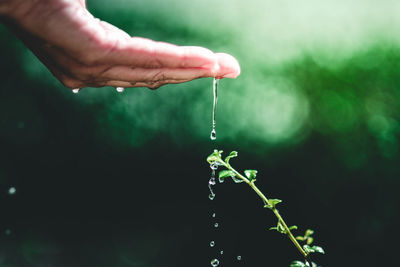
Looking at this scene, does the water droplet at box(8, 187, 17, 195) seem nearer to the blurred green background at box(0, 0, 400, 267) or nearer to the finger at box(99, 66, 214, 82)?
the blurred green background at box(0, 0, 400, 267)

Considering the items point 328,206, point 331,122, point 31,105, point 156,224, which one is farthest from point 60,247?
point 331,122

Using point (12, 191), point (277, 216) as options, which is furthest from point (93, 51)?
point (12, 191)

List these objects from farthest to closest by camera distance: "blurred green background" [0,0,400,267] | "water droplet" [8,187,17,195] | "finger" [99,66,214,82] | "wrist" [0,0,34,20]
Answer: "water droplet" [8,187,17,195]
"blurred green background" [0,0,400,267]
"finger" [99,66,214,82]
"wrist" [0,0,34,20]

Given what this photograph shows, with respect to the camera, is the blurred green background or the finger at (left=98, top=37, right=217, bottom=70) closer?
the finger at (left=98, top=37, right=217, bottom=70)

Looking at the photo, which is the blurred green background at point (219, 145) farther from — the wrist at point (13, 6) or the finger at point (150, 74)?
the wrist at point (13, 6)


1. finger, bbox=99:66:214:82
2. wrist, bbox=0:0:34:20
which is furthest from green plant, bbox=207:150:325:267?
wrist, bbox=0:0:34:20

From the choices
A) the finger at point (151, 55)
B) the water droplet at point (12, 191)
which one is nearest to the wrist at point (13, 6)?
the finger at point (151, 55)

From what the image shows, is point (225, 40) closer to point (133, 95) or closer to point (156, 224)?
point (133, 95)
